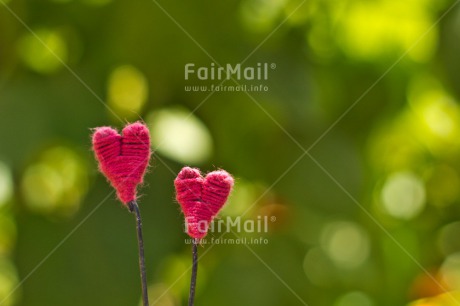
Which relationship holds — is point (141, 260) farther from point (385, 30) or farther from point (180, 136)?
point (385, 30)

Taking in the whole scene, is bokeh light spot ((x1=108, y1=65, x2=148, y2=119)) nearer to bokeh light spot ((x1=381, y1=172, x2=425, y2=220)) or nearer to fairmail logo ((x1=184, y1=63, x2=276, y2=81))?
fairmail logo ((x1=184, y1=63, x2=276, y2=81))

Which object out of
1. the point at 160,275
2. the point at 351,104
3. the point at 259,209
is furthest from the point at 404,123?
the point at 160,275

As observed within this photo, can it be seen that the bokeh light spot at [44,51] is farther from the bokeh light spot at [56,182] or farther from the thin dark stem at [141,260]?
the thin dark stem at [141,260]

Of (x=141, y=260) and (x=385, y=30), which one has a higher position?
(x=385, y=30)

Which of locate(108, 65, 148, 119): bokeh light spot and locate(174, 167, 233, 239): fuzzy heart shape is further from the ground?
locate(108, 65, 148, 119): bokeh light spot

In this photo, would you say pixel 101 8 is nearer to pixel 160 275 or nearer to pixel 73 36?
pixel 73 36

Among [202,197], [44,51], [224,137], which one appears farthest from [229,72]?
[202,197]

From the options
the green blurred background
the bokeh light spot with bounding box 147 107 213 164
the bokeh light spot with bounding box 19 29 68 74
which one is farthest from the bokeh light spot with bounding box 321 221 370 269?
the bokeh light spot with bounding box 19 29 68 74
